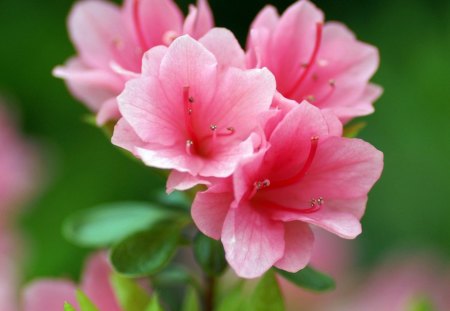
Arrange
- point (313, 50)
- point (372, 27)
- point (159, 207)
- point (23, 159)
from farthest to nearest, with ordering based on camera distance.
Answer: point (372, 27) → point (23, 159) → point (159, 207) → point (313, 50)

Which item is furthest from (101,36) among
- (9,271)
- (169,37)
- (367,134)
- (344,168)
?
(367,134)

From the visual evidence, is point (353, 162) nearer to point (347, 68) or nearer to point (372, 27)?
point (347, 68)

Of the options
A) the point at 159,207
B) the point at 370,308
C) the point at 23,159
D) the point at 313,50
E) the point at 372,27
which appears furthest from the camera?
the point at 372,27

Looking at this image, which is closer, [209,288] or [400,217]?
[209,288]

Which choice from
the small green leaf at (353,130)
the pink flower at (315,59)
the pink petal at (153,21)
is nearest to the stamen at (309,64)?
the pink flower at (315,59)

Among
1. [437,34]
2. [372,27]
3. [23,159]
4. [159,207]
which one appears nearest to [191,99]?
[159,207]

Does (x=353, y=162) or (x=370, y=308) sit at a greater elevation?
(x=353, y=162)

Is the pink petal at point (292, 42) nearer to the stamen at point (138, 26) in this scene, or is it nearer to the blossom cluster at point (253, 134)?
the blossom cluster at point (253, 134)
